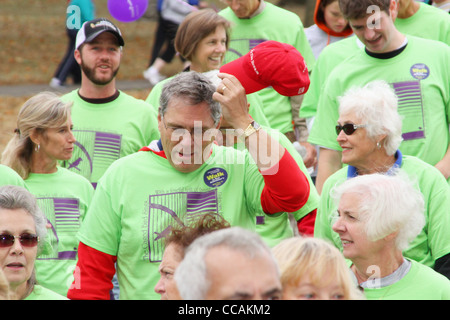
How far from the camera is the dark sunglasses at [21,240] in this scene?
A: 12.9ft

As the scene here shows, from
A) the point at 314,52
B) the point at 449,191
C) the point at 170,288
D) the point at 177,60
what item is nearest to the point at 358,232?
the point at 449,191

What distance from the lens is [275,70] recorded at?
3865 millimetres

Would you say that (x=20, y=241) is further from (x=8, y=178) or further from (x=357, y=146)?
(x=357, y=146)

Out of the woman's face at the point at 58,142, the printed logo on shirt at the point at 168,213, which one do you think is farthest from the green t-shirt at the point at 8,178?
the printed logo on shirt at the point at 168,213

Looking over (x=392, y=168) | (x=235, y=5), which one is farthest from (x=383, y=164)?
(x=235, y=5)

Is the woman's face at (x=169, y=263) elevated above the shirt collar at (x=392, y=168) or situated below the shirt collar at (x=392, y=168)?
below

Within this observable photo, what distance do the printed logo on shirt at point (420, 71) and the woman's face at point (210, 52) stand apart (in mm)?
1541

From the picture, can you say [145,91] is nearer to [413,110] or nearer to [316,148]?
[316,148]

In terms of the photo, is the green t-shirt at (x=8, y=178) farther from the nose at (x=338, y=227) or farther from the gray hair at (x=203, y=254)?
the gray hair at (x=203, y=254)

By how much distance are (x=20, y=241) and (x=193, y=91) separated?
43.6 inches

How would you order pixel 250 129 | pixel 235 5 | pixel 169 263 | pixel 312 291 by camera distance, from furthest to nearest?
pixel 235 5, pixel 250 129, pixel 169 263, pixel 312 291

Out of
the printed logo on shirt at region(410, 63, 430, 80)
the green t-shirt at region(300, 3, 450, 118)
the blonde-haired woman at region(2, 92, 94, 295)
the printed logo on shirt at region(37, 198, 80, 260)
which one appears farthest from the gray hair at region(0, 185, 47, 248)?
the green t-shirt at region(300, 3, 450, 118)

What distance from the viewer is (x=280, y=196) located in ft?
13.0

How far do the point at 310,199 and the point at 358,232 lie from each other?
59 cm
